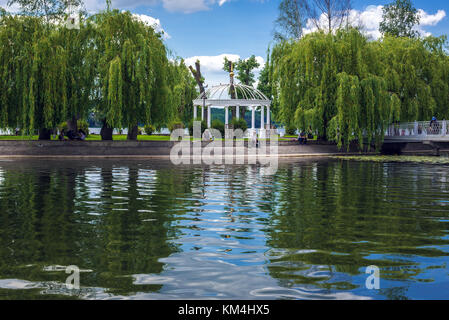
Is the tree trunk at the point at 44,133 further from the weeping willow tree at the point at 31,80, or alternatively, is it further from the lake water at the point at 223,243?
the lake water at the point at 223,243

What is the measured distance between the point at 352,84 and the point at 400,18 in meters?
29.7

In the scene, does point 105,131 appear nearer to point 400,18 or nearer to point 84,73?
point 84,73

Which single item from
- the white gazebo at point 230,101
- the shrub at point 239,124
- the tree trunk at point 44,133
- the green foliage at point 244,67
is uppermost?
the green foliage at point 244,67

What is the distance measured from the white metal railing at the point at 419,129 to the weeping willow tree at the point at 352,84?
1.20 m

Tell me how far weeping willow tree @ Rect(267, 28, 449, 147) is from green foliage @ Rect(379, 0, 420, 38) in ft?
59.0

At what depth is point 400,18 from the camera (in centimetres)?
5912

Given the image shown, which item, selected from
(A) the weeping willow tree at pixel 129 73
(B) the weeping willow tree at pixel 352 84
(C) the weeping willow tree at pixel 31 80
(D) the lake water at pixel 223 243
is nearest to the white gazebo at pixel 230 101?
(B) the weeping willow tree at pixel 352 84

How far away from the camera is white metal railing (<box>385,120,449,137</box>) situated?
35.8m

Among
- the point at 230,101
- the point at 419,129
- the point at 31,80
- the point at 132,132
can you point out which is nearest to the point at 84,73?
the point at 31,80

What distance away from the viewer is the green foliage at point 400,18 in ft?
193

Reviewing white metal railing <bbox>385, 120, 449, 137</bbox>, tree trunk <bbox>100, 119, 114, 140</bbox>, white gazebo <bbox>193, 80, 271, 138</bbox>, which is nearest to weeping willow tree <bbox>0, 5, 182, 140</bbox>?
tree trunk <bbox>100, 119, 114, 140</bbox>

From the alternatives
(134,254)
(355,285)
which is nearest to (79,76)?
(134,254)

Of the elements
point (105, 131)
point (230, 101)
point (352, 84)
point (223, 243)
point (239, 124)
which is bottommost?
point (223, 243)
